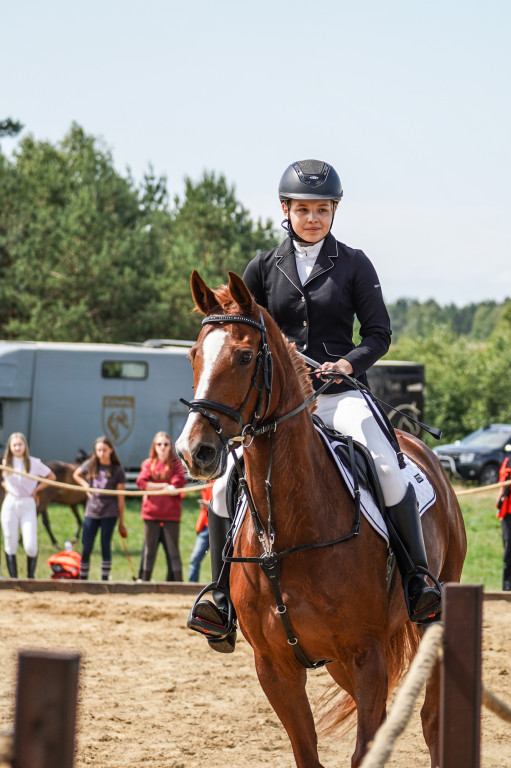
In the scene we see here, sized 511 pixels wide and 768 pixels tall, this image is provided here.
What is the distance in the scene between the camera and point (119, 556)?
49.3ft

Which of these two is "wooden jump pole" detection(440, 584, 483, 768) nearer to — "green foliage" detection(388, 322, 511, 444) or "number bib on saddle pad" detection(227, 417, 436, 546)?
"number bib on saddle pad" detection(227, 417, 436, 546)

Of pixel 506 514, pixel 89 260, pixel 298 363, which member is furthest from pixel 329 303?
pixel 89 260

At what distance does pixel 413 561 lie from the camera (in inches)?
176

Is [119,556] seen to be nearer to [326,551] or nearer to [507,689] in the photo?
[507,689]

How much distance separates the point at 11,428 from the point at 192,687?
13.4 metres

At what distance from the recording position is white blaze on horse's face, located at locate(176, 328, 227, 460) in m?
3.60

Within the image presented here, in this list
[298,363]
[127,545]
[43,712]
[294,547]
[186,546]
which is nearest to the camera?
[43,712]

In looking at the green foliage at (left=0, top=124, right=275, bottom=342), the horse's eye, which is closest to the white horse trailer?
the green foliage at (left=0, top=124, right=275, bottom=342)

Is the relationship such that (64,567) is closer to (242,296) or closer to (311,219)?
(311,219)

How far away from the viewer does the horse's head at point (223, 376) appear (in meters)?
3.56

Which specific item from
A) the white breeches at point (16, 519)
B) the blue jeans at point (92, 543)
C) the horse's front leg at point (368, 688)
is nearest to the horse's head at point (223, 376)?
the horse's front leg at point (368, 688)

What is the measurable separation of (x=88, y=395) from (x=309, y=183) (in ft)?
52.5

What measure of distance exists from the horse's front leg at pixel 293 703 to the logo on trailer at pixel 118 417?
53.9 ft

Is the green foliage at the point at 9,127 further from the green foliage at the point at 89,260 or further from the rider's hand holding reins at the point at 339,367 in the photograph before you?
the rider's hand holding reins at the point at 339,367
